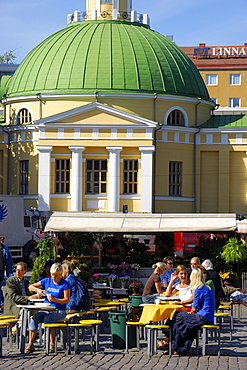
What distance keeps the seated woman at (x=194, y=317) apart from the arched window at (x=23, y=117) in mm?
44915

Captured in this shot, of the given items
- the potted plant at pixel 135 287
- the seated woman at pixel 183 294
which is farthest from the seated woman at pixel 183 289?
the potted plant at pixel 135 287

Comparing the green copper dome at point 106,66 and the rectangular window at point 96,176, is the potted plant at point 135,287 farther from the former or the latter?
the green copper dome at point 106,66

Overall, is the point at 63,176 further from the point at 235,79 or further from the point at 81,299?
the point at 81,299

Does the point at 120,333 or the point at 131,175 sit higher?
the point at 131,175

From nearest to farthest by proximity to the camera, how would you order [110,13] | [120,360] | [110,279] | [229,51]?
[120,360], [110,279], [110,13], [229,51]

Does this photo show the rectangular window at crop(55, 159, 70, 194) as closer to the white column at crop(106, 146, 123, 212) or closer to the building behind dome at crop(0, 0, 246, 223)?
the building behind dome at crop(0, 0, 246, 223)

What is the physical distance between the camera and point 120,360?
18.4m

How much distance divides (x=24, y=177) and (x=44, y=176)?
3.91 meters

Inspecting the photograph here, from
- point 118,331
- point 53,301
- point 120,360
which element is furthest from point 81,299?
point 120,360

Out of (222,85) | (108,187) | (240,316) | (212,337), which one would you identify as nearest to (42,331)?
(212,337)

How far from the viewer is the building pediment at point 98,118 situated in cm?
5872

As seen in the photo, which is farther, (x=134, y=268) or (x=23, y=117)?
A: (x=23, y=117)

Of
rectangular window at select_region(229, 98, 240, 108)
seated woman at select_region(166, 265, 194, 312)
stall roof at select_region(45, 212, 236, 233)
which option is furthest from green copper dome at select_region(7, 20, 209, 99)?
seated woman at select_region(166, 265, 194, 312)

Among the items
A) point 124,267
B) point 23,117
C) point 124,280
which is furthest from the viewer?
point 23,117
